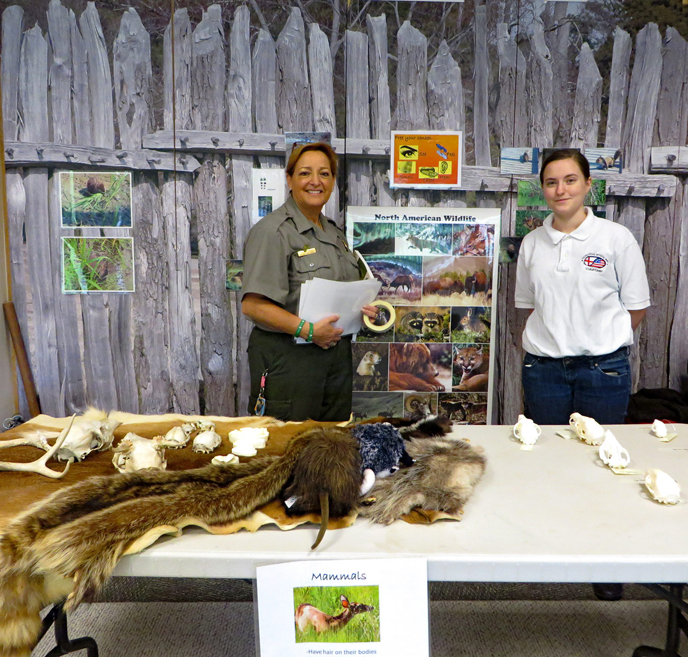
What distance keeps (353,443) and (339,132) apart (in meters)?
2.12

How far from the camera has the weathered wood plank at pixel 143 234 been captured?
292cm

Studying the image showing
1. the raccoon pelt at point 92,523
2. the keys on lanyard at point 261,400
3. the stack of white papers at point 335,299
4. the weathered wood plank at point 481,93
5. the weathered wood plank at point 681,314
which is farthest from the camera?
the weathered wood plank at point 681,314

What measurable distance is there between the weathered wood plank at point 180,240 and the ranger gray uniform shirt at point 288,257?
0.81m

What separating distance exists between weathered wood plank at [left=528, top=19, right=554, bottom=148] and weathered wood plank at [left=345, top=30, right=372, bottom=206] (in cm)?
86

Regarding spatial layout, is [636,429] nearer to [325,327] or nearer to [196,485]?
[325,327]

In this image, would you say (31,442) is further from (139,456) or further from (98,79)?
(98,79)

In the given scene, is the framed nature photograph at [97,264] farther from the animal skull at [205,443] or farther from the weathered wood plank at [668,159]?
the weathered wood plank at [668,159]

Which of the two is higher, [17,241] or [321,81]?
[321,81]

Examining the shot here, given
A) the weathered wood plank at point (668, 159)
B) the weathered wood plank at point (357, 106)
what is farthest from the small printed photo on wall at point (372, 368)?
the weathered wood plank at point (668, 159)

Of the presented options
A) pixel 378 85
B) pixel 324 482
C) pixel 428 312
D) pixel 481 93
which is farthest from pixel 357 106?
pixel 324 482

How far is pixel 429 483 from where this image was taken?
4.21 feet

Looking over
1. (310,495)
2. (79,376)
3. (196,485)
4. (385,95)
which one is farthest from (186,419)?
(385,95)

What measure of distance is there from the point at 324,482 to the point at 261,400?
1205 millimetres

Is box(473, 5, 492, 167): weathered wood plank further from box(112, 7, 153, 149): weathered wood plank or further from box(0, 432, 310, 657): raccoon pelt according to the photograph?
box(0, 432, 310, 657): raccoon pelt
